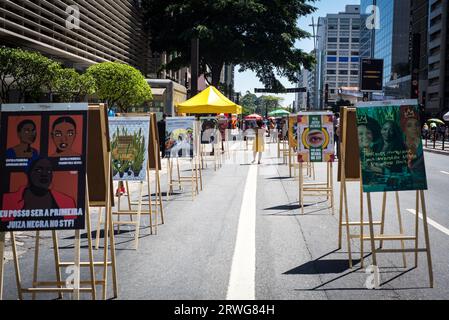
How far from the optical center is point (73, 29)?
29391mm

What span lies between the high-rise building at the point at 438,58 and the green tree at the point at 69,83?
75.5 m

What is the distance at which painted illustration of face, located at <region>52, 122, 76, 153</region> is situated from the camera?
4992mm

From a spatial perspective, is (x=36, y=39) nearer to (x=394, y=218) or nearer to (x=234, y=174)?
(x=234, y=174)

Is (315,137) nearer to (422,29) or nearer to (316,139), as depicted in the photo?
(316,139)

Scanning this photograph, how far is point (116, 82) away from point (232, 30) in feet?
70.0

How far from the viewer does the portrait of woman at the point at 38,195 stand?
193 inches

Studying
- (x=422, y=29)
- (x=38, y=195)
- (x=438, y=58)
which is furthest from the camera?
(x=422, y=29)

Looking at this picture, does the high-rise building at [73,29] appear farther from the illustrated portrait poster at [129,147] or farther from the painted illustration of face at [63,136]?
the painted illustration of face at [63,136]

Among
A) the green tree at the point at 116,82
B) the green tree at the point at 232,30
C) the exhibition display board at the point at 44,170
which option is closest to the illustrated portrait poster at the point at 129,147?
the exhibition display board at the point at 44,170

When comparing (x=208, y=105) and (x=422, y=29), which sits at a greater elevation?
(x=422, y=29)

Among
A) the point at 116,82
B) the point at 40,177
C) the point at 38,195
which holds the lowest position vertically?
the point at 38,195

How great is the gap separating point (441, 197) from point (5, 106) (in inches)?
418

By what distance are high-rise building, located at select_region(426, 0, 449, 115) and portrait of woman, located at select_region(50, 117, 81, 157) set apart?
9090 centimetres

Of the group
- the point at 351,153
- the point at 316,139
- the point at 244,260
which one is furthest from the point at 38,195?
the point at 316,139
